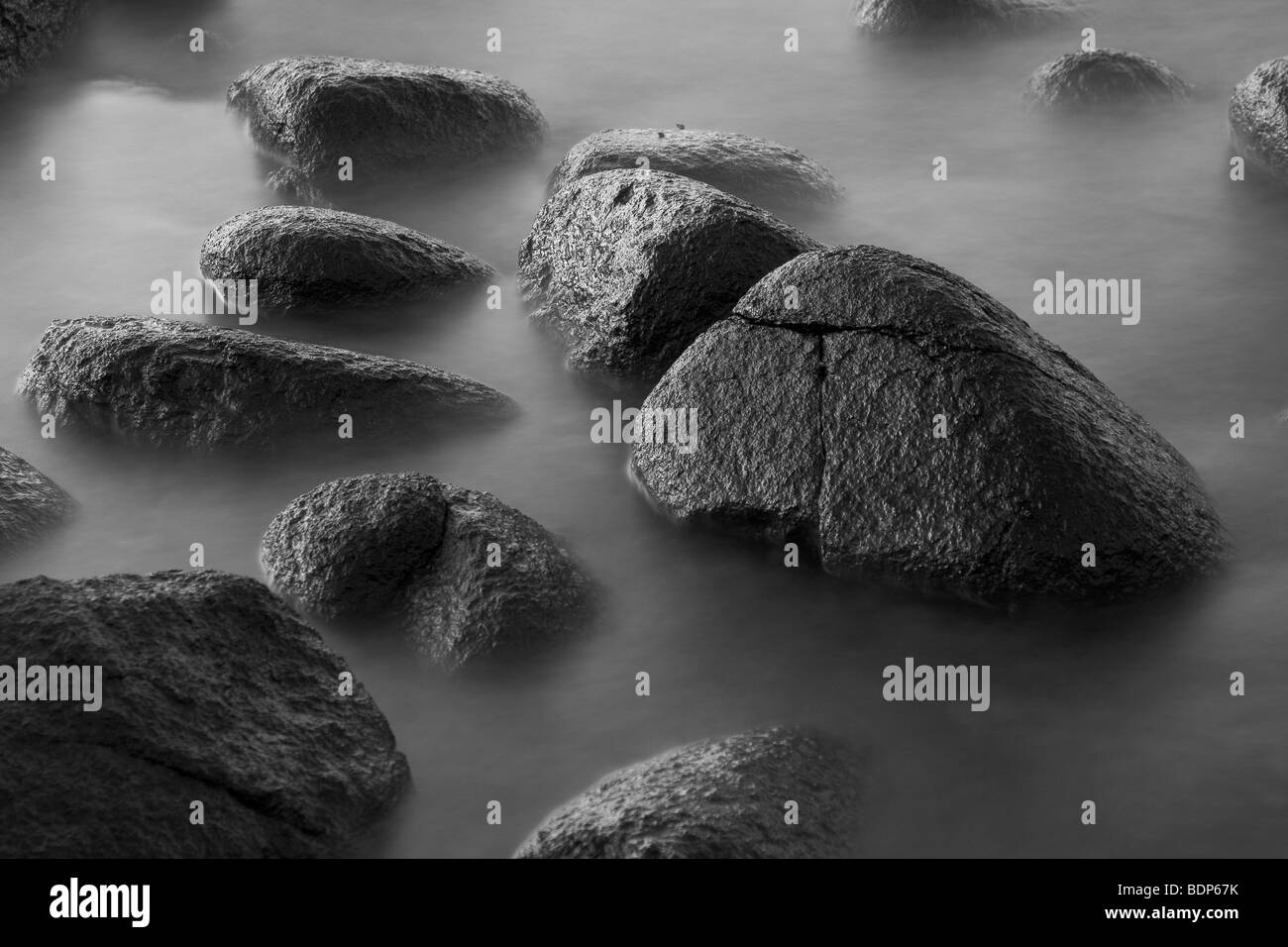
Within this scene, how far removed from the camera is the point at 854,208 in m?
11.3

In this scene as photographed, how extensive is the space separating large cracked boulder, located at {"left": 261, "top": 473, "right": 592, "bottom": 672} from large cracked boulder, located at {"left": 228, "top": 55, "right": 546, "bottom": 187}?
17.5ft

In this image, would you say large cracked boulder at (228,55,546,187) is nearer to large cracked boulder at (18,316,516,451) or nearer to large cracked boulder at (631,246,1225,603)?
large cracked boulder at (18,316,516,451)

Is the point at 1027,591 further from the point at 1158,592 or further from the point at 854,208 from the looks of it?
the point at 854,208

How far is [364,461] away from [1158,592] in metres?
4.12

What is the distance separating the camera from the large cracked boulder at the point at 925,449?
6.69m

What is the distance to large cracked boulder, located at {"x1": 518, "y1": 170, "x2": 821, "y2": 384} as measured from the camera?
845cm

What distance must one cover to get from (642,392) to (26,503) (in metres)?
3.40

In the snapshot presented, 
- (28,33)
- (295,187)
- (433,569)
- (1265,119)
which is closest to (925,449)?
(433,569)

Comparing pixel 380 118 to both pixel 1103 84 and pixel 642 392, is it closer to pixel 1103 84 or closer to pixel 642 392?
pixel 642 392

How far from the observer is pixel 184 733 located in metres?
5.41

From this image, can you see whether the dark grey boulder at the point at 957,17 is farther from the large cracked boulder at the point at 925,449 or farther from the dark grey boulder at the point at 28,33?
the dark grey boulder at the point at 28,33

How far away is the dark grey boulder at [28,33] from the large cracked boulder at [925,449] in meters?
9.44
